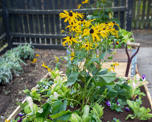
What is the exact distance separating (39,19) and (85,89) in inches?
145

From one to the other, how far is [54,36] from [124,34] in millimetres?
2249

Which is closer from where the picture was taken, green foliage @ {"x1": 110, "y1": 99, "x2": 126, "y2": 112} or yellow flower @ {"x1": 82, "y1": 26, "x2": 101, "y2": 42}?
yellow flower @ {"x1": 82, "y1": 26, "x2": 101, "y2": 42}

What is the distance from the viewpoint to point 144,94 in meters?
2.32

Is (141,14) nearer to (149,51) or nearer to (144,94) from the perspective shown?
(149,51)

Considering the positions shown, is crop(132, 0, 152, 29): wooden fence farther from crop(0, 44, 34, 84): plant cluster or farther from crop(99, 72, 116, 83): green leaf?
crop(99, 72, 116, 83): green leaf

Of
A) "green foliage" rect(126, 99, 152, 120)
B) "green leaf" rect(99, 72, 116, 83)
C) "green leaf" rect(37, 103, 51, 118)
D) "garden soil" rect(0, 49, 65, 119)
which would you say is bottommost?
"garden soil" rect(0, 49, 65, 119)

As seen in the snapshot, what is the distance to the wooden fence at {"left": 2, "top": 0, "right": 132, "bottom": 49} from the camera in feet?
16.4

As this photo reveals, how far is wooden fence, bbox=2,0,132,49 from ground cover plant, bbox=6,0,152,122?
2906mm

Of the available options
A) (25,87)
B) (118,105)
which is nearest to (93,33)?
(118,105)

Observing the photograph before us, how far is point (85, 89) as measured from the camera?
200 centimetres

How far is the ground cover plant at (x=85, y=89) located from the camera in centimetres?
175

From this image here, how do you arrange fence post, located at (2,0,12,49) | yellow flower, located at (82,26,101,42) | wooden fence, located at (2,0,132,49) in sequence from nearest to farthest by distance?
yellow flower, located at (82,26,101,42), wooden fence, located at (2,0,132,49), fence post, located at (2,0,12,49)

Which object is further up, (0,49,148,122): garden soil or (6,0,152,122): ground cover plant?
(6,0,152,122): ground cover plant

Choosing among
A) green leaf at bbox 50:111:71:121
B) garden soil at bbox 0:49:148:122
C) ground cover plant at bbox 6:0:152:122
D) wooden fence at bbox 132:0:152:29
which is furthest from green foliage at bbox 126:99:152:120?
wooden fence at bbox 132:0:152:29
